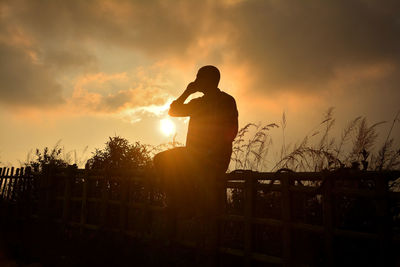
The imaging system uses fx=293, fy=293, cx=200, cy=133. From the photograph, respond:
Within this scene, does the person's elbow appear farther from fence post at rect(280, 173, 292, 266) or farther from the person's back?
fence post at rect(280, 173, 292, 266)

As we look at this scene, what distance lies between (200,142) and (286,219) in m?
1.33

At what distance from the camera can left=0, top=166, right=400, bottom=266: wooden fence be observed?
284 cm

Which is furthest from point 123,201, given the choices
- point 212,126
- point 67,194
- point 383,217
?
point 383,217

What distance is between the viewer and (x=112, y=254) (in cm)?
461

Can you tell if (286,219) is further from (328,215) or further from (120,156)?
(120,156)

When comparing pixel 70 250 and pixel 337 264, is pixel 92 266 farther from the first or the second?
pixel 337 264

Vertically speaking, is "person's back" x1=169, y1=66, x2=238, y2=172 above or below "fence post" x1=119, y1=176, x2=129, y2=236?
above

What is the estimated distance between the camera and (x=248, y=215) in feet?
12.2

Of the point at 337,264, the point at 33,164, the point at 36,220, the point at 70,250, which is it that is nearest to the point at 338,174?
the point at 337,264

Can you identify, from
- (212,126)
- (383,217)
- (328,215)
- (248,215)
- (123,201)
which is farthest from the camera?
(123,201)

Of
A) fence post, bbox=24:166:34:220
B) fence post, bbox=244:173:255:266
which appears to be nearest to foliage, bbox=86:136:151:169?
fence post, bbox=24:166:34:220

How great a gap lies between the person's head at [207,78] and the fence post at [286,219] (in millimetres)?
1372

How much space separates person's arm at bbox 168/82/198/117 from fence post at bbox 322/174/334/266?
1.69m

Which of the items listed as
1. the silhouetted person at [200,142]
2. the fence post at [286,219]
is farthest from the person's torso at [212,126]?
the fence post at [286,219]
